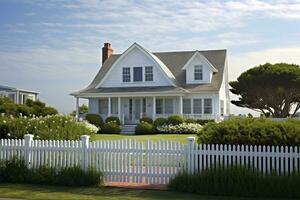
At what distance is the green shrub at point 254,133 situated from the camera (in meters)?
11.6

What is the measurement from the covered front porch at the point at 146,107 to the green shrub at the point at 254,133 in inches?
995

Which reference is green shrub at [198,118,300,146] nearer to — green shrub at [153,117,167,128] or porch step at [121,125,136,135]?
green shrub at [153,117,167,128]

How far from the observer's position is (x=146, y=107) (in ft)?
131

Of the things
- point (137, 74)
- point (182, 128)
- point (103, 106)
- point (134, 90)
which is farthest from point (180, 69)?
point (182, 128)

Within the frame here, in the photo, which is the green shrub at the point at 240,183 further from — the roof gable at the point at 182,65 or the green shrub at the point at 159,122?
the roof gable at the point at 182,65

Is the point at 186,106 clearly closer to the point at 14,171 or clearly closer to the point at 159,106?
the point at 159,106

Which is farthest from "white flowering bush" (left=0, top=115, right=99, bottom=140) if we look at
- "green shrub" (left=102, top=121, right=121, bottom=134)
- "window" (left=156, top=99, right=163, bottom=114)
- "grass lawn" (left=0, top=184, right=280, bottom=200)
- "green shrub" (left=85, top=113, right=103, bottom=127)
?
"window" (left=156, top=99, right=163, bottom=114)

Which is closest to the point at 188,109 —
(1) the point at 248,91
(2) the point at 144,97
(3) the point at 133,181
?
(2) the point at 144,97

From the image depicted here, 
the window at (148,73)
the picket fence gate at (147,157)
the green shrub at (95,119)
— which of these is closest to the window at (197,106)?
the window at (148,73)

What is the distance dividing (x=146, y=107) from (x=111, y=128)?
5569mm

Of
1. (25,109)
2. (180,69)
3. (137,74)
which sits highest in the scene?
(180,69)

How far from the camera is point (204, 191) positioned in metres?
10.9

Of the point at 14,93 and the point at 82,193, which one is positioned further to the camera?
the point at 14,93

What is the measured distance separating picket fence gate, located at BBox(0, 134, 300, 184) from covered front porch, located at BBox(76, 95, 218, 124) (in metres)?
25.7
